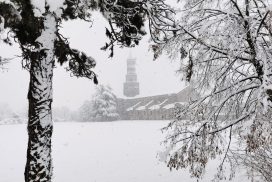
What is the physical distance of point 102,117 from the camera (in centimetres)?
6238

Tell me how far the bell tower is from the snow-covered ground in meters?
69.2

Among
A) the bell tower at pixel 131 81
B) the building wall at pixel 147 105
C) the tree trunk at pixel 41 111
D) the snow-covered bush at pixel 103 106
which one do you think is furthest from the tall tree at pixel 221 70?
the bell tower at pixel 131 81

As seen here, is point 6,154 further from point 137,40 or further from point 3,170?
point 137,40

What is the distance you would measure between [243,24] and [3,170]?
12006 millimetres

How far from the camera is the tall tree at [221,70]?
19.5ft

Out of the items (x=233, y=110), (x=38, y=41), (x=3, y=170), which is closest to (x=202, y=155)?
(x=233, y=110)

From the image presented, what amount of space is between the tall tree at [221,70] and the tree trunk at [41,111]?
227 centimetres

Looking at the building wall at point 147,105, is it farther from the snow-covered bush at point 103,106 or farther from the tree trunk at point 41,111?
the tree trunk at point 41,111

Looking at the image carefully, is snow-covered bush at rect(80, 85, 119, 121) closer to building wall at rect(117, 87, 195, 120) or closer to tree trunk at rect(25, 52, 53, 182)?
building wall at rect(117, 87, 195, 120)

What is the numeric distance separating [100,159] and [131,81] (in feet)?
254

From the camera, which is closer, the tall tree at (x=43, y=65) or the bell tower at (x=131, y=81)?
the tall tree at (x=43, y=65)

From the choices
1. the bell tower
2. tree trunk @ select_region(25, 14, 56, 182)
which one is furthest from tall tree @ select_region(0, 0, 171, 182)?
the bell tower

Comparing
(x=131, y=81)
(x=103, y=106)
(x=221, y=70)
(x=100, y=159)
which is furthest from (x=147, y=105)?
(x=221, y=70)

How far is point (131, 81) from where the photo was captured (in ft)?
309
